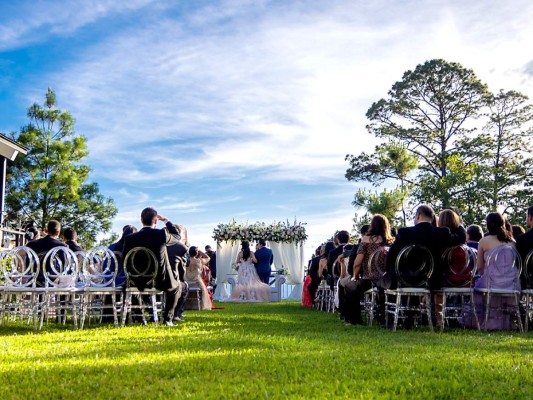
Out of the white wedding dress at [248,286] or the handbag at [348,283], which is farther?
the white wedding dress at [248,286]

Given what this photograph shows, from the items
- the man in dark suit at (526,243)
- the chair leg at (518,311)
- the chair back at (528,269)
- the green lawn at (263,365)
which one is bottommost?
the green lawn at (263,365)

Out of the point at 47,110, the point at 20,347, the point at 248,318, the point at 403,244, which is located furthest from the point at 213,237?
the point at 47,110

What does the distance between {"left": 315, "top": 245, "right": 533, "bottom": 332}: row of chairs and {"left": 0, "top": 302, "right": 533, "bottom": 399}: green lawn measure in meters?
0.81

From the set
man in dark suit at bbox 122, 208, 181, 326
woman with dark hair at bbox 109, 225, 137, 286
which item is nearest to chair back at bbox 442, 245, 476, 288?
man in dark suit at bbox 122, 208, 181, 326

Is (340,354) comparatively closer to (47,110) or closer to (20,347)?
(20,347)

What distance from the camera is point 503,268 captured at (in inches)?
336

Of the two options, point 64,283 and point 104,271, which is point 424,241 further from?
point 64,283

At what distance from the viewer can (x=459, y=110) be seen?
126 ft

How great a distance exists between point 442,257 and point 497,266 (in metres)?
0.86

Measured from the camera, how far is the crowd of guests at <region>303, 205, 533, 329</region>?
27.2 feet

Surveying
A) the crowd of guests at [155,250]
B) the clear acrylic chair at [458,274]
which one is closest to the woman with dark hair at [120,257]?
the crowd of guests at [155,250]

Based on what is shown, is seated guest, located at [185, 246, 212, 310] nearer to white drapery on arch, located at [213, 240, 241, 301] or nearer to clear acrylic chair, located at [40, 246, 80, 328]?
clear acrylic chair, located at [40, 246, 80, 328]

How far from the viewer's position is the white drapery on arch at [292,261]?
21875mm

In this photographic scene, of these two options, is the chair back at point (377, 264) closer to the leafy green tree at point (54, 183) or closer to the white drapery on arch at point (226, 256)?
the white drapery on arch at point (226, 256)
